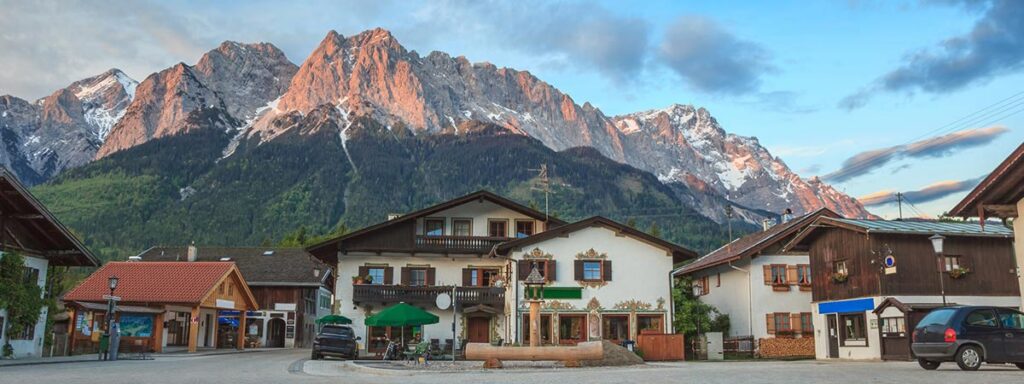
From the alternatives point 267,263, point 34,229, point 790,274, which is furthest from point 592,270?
point 267,263

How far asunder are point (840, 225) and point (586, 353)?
14.7m

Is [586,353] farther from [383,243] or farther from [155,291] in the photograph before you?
[155,291]

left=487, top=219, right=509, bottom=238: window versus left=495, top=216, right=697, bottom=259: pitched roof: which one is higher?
left=487, top=219, right=509, bottom=238: window

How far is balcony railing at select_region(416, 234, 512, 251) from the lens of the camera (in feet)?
151

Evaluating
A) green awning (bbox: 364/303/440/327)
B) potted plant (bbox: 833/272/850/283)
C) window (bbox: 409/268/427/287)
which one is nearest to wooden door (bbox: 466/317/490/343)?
window (bbox: 409/268/427/287)

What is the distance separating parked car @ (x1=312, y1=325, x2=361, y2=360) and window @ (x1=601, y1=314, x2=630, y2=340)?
1214cm

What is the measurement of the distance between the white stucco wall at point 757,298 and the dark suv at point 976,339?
70.0 feet

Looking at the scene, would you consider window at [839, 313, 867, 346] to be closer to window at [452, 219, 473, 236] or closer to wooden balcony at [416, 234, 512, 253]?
wooden balcony at [416, 234, 512, 253]

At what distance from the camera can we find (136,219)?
158 m

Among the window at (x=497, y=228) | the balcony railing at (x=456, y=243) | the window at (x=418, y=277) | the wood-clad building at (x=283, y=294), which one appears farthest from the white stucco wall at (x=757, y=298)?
the wood-clad building at (x=283, y=294)

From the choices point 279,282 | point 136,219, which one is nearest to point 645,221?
point 136,219

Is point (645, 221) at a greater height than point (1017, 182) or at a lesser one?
greater

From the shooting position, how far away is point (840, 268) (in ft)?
120

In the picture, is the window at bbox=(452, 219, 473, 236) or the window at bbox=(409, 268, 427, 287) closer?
the window at bbox=(409, 268, 427, 287)
